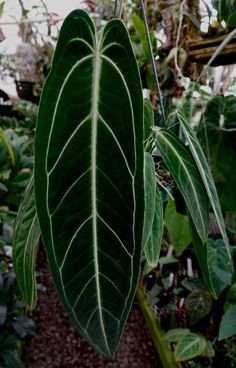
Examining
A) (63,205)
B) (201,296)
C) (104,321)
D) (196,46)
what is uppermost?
(196,46)

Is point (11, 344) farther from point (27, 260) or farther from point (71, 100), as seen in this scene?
point (71, 100)

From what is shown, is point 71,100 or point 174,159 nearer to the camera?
point 71,100

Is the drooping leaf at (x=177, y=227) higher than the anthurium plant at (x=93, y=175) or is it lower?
lower

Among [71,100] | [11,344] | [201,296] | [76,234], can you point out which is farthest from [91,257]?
[201,296]

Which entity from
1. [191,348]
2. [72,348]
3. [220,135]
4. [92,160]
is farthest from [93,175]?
[72,348]

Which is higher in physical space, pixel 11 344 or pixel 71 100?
pixel 71 100

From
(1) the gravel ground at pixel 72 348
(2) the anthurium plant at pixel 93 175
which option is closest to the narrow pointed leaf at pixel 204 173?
(2) the anthurium plant at pixel 93 175

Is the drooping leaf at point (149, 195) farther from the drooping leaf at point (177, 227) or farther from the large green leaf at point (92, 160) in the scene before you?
the drooping leaf at point (177, 227)

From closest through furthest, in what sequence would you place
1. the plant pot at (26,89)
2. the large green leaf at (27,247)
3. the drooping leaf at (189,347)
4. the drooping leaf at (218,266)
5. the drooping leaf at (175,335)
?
the large green leaf at (27,247) < the drooping leaf at (218,266) < the drooping leaf at (189,347) < the drooping leaf at (175,335) < the plant pot at (26,89)
